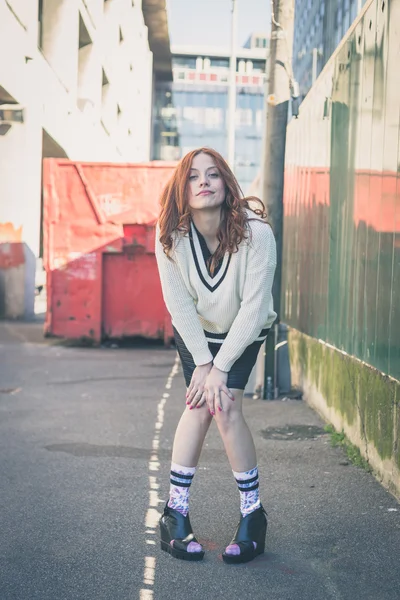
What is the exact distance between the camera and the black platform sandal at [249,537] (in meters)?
3.08

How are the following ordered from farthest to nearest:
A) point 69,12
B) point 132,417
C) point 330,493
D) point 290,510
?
point 69,12 → point 132,417 → point 330,493 → point 290,510

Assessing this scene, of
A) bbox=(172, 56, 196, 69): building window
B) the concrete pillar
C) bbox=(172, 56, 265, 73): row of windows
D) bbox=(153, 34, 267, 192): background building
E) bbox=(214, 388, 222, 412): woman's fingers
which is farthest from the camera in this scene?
bbox=(172, 56, 196, 69): building window

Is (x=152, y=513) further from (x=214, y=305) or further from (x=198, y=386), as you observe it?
(x=214, y=305)

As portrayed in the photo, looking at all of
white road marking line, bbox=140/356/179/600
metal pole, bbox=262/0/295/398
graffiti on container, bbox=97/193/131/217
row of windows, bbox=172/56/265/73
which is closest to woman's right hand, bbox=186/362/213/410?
white road marking line, bbox=140/356/179/600

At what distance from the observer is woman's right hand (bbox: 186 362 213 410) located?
10.6ft

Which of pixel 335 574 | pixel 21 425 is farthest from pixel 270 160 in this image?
pixel 335 574

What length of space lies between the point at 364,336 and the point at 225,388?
173cm

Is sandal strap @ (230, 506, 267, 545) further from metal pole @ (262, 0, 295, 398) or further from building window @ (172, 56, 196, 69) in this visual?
building window @ (172, 56, 196, 69)

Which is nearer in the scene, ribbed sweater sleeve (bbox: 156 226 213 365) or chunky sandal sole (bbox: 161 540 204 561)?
chunky sandal sole (bbox: 161 540 204 561)

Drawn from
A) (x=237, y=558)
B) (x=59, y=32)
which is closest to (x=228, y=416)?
(x=237, y=558)

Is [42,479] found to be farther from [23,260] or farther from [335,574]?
[23,260]

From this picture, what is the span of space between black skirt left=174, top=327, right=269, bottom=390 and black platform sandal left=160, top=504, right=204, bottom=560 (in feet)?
2.02

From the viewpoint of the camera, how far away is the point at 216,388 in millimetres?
3188

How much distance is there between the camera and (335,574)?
3.00 m
